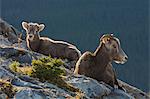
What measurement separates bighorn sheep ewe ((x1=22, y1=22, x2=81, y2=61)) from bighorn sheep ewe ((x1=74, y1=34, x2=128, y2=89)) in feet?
19.7

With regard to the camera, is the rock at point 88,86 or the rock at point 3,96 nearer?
the rock at point 3,96

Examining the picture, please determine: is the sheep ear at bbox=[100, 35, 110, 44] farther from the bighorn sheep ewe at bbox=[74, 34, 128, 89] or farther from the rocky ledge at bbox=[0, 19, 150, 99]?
the rocky ledge at bbox=[0, 19, 150, 99]

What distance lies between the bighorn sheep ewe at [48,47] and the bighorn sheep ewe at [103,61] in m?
6.01

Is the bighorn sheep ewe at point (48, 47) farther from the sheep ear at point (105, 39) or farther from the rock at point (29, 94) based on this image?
the rock at point (29, 94)

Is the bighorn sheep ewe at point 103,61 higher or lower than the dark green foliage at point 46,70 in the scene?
lower

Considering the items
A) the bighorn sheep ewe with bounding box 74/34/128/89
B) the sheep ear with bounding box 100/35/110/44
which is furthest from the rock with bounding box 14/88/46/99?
the sheep ear with bounding box 100/35/110/44

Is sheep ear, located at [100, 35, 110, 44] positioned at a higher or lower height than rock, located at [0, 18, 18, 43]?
higher

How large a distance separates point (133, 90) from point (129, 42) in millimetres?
167510

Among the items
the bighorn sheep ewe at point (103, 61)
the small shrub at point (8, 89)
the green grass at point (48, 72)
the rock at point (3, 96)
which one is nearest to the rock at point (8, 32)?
the bighorn sheep ewe at point (103, 61)

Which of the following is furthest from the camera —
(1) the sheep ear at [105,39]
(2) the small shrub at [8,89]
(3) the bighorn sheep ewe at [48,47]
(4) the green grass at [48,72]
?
(3) the bighorn sheep ewe at [48,47]

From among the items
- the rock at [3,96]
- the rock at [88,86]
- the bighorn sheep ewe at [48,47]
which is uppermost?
the rock at [3,96]

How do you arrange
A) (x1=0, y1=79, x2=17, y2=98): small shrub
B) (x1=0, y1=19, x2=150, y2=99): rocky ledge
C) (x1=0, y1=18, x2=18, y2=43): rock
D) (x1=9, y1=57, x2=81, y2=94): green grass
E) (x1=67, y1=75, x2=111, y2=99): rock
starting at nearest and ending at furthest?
1. (x1=0, y1=79, x2=17, y2=98): small shrub
2. (x1=0, y1=19, x2=150, y2=99): rocky ledge
3. (x1=9, y1=57, x2=81, y2=94): green grass
4. (x1=67, y1=75, x2=111, y2=99): rock
5. (x1=0, y1=18, x2=18, y2=43): rock

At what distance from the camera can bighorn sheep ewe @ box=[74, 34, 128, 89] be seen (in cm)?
2105

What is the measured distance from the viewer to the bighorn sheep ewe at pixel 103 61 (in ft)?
69.1
